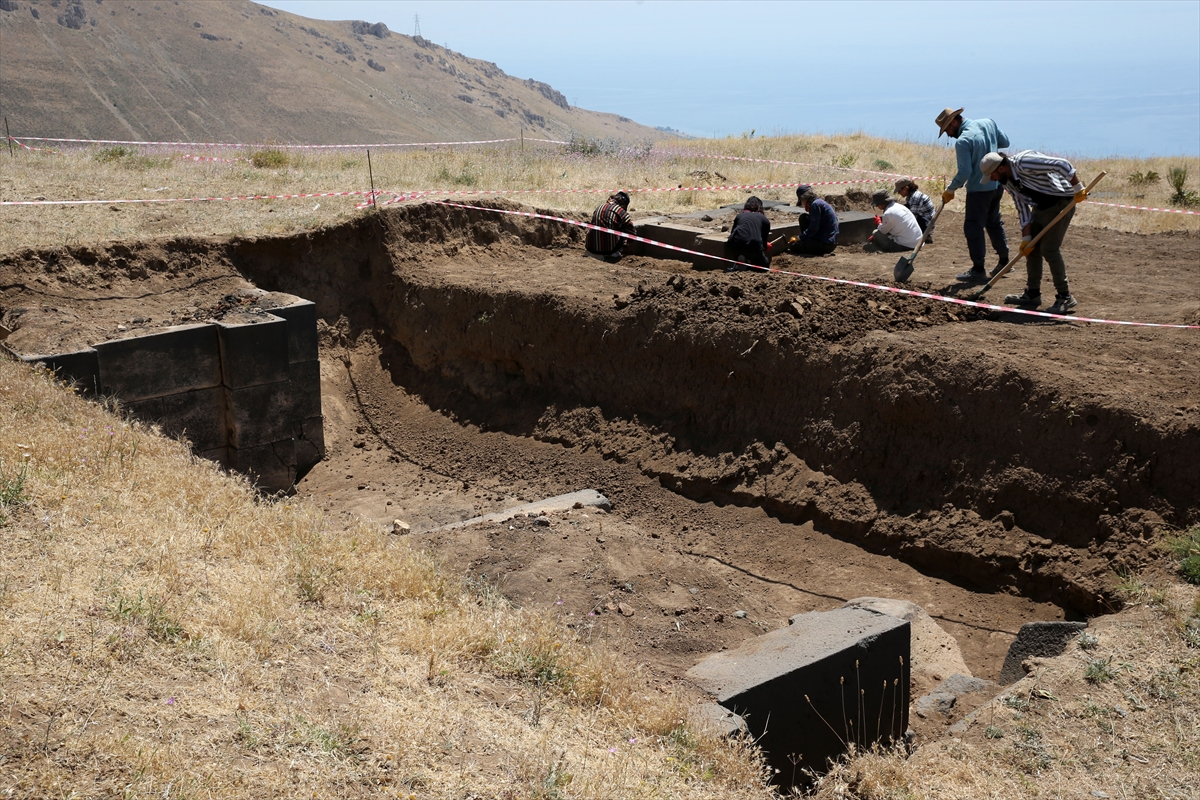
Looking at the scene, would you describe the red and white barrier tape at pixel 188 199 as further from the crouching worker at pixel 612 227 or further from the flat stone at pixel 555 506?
the flat stone at pixel 555 506

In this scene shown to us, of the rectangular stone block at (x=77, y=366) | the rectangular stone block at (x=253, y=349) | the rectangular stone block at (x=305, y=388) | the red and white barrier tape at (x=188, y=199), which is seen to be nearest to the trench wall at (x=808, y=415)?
the red and white barrier tape at (x=188, y=199)

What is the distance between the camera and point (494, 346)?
422 inches

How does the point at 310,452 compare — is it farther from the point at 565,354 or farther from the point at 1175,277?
the point at 1175,277

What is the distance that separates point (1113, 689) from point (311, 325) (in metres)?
8.35

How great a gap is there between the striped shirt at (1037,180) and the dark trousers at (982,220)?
38.2 inches

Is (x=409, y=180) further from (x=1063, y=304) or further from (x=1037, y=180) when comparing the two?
(x=1063, y=304)

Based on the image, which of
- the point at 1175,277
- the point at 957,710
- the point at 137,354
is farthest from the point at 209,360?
the point at 1175,277

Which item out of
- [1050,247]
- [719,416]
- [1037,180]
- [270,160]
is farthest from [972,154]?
[270,160]

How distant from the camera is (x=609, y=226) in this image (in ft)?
38.9

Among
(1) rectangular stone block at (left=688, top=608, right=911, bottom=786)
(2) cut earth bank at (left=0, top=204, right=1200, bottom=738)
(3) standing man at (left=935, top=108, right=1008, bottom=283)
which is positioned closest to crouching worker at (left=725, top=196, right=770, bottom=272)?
(2) cut earth bank at (left=0, top=204, right=1200, bottom=738)

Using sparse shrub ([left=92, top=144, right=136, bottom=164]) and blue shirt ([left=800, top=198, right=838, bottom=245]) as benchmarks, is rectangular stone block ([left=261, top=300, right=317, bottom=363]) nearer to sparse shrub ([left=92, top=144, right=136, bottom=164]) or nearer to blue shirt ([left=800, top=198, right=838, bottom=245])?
blue shirt ([left=800, top=198, right=838, bottom=245])

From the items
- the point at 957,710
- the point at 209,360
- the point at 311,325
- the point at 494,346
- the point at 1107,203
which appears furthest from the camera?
the point at 1107,203

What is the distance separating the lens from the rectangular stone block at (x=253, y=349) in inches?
363

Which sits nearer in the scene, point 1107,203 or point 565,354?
point 565,354
